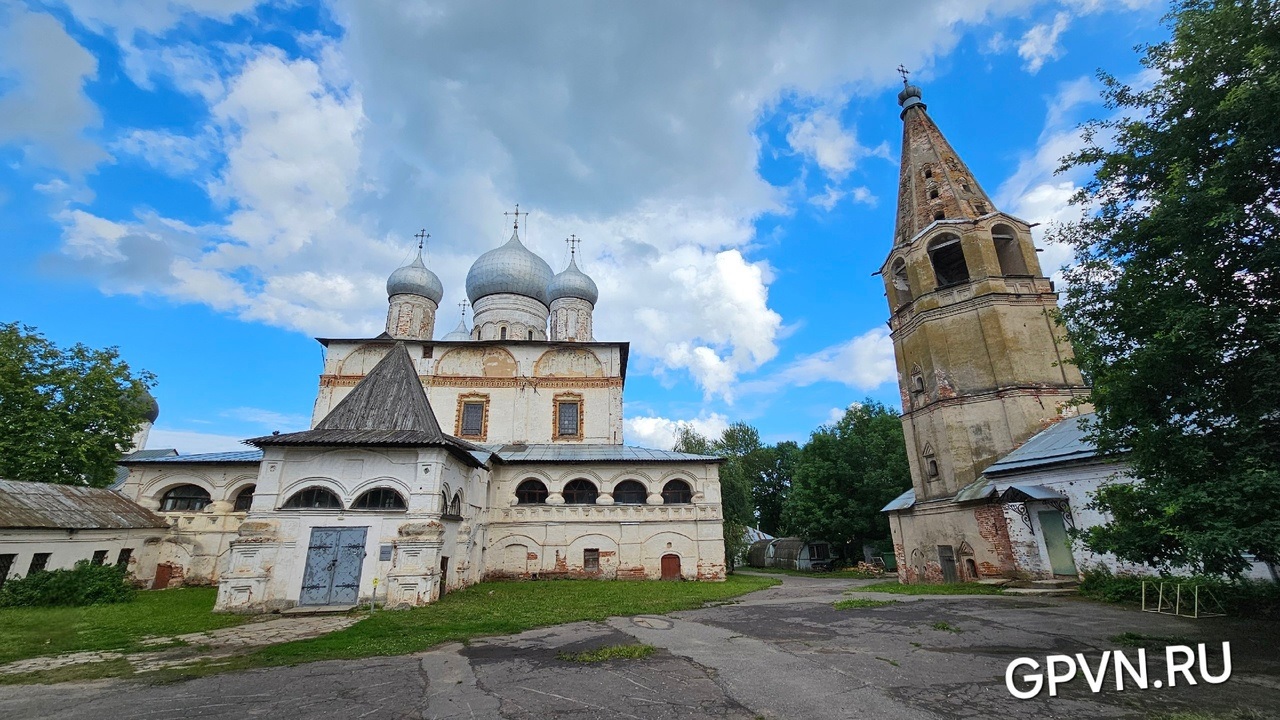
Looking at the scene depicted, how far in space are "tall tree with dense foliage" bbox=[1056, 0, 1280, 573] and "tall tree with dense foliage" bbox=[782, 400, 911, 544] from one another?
22.4 meters

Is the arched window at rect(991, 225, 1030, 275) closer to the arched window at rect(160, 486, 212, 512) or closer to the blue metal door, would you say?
the blue metal door

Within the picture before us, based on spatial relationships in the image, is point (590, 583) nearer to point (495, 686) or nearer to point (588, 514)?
point (588, 514)

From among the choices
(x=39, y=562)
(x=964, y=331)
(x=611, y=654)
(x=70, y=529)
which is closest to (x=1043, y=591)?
(x=964, y=331)

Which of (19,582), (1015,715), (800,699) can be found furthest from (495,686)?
(19,582)

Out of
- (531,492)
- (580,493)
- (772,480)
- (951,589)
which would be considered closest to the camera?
(951,589)

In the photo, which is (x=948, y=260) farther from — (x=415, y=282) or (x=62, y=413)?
(x=62, y=413)

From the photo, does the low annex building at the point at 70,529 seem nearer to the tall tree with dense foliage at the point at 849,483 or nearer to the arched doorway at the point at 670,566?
the arched doorway at the point at 670,566

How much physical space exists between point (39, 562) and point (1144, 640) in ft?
75.3

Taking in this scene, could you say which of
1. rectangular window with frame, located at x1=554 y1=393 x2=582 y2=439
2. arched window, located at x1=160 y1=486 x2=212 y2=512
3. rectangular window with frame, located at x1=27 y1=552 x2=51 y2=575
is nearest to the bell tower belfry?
rectangular window with frame, located at x1=554 y1=393 x2=582 y2=439

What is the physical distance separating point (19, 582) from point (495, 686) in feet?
47.5

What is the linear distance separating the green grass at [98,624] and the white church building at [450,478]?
137 centimetres

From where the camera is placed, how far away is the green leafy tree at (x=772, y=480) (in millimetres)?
40469

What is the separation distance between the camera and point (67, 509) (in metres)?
14.7

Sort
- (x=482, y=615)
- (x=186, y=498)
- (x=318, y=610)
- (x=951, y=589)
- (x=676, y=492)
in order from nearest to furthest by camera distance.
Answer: (x=482, y=615), (x=318, y=610), (x=951, y=589), (x=186, y=498), (x=676, y=492)
